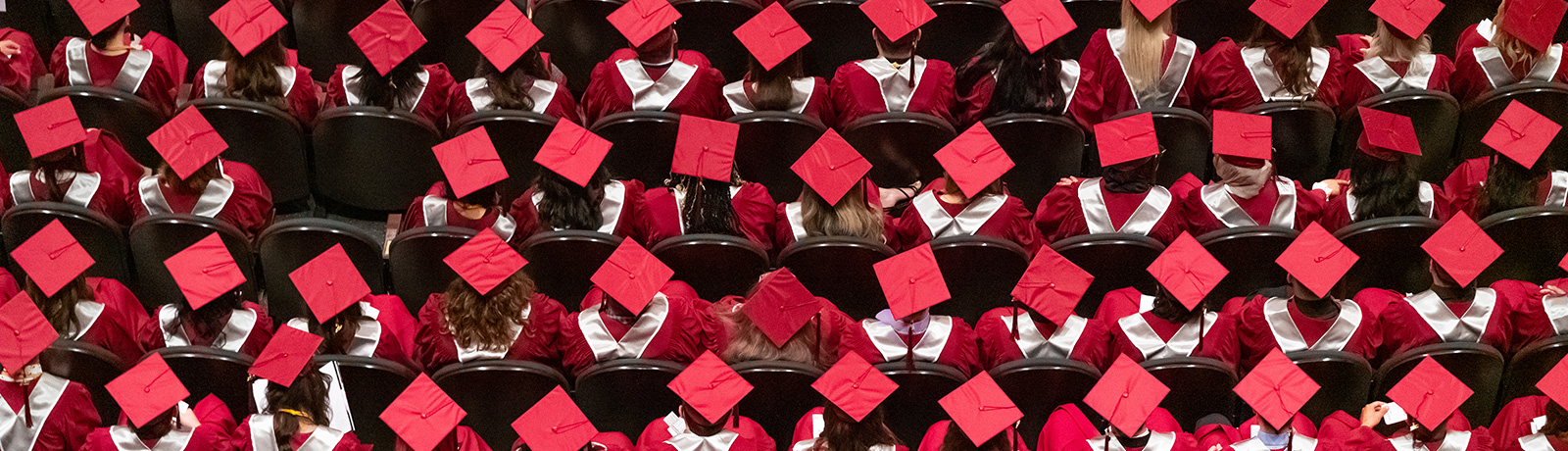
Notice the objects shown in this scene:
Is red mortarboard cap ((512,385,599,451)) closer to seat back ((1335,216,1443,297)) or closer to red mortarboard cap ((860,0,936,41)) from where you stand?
red mortarboard cap ((860,0,936,41))

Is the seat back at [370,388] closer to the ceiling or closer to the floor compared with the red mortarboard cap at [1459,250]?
closer to the floor

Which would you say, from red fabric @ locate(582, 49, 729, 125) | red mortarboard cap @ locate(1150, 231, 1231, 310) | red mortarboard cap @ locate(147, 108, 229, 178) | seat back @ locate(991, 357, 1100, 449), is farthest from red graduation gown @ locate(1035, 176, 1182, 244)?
red mortarboard cap @ locate(147, 108, 229, 178)

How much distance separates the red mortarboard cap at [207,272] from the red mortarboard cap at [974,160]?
5.09 feet

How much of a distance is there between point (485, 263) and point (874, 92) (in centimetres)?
112

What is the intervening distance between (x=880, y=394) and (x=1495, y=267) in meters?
1.56

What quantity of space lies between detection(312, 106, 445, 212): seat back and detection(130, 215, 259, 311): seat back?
1.02 feet

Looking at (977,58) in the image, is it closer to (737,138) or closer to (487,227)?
(737,138)

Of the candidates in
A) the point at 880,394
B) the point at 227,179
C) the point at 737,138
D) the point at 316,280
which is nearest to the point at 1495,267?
the point at 880,394

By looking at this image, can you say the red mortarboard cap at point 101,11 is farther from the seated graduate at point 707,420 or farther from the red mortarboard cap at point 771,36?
the seated graduate at point 707,420

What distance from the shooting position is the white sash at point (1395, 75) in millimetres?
3762

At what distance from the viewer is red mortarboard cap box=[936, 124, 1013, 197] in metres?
3.40

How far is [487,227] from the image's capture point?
3.30 meters

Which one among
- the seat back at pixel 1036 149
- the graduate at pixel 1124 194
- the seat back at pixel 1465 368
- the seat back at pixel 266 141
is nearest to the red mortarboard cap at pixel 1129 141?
the graduate at pixel 1124 194

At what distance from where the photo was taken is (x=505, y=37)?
3.63 meters
